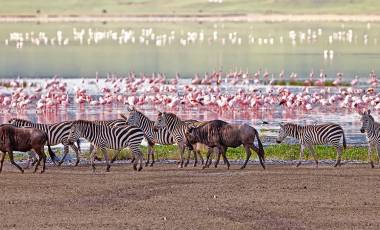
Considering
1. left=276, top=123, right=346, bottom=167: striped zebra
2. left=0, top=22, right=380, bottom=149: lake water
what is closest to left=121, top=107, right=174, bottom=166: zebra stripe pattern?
left=276, top=123, right=346, bottom=167: striped zebra

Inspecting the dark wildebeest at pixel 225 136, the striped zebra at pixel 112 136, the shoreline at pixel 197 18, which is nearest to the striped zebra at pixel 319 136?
the dark wildebeest at pixel 225 136

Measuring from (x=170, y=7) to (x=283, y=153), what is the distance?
16172cm

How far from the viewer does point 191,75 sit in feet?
167

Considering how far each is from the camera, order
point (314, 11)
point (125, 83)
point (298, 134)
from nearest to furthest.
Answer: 1. point (298, 134)
2. point (125, 83)
3. point (314, 11)

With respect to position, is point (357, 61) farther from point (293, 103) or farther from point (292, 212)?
point (292, 212)

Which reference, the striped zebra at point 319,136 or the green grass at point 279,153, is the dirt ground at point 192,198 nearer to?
the striped zebra at point 319,136

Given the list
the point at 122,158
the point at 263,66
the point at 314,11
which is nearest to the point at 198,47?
the point at 263,66

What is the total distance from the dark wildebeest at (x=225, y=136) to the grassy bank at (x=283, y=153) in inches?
74.5

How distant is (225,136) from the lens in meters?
19.6

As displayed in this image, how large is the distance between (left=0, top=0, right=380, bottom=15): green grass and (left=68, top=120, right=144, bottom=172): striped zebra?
151 m

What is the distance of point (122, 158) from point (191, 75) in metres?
29.3

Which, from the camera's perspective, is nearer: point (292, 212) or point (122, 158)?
point (292, 212)

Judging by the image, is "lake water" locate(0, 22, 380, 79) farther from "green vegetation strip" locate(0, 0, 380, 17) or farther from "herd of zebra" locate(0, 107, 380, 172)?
"green vegetation strip" locate(0, 0, 380, 17)

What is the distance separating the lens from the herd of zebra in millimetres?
19344
